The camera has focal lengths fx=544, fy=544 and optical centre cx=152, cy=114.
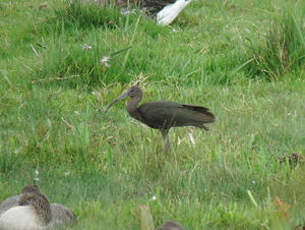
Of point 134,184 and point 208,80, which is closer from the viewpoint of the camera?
point 134,184

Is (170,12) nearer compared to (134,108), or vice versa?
(134,108)

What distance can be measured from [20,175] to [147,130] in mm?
1222

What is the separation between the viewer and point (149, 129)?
4637mm

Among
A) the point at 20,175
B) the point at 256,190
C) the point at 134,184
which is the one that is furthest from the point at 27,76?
the point at 256,190

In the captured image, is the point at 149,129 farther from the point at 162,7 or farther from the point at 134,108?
the point at 162,7

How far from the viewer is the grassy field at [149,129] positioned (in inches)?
132

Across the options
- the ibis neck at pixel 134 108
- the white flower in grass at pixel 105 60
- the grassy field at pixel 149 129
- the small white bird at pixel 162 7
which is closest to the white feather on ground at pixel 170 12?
the small white bird at pixel 162 7

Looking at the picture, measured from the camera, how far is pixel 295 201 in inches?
127

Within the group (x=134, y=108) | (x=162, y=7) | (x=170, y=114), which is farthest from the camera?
(x=162, y=7)

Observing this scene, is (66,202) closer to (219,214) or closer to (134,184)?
(134,184)

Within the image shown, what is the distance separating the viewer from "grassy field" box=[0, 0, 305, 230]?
3346 mm

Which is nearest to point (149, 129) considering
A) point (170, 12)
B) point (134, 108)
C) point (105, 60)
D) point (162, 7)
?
point (134, 108)

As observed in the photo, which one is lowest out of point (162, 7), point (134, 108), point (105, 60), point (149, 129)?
point (162, 7)

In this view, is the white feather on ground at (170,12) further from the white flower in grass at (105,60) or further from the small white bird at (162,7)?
the white flower in grass at (105,60)
